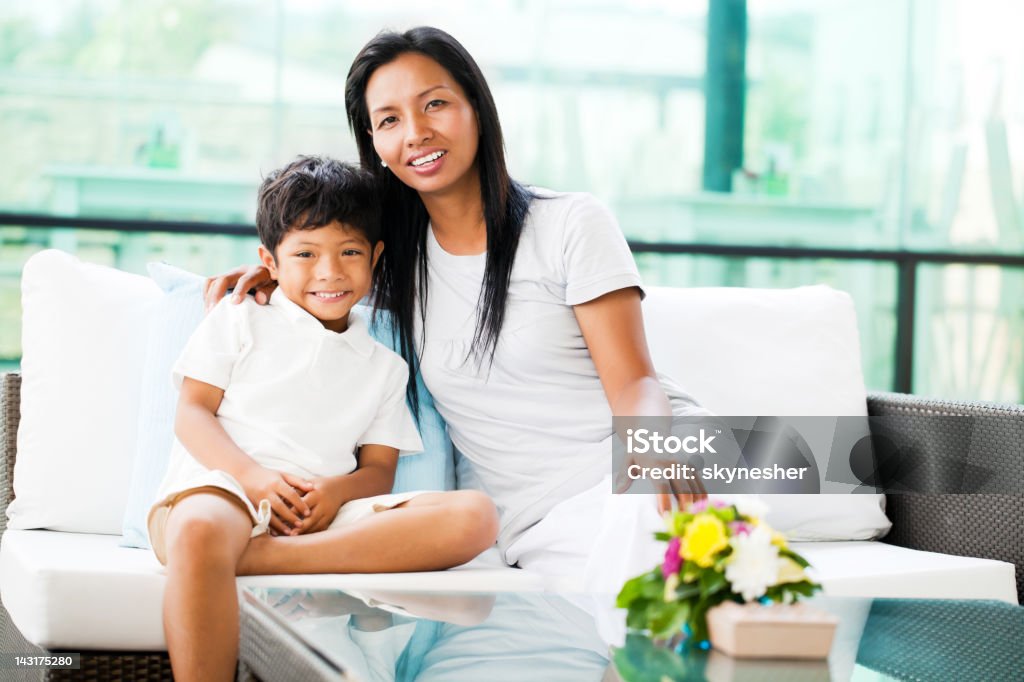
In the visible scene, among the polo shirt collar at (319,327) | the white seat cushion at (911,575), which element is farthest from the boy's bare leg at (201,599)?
the white seat cushion at (911,575)

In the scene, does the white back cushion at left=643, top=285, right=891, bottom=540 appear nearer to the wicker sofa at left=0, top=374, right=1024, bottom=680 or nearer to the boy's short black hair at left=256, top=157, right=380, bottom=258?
the wicker sofa at left=0, top=374, right=1024, bottom=680

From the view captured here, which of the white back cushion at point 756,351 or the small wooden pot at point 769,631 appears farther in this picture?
the white back cushion at point 756,351

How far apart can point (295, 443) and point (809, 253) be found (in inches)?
107

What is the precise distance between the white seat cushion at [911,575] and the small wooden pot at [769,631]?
24.6 inches

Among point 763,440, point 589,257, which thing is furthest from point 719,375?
point 589,257

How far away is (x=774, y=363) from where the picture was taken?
7.10 ft

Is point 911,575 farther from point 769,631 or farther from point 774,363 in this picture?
point 769,631

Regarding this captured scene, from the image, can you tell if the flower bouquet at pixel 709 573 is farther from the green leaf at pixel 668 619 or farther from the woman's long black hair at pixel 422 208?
the woman's long black hair at pixel 422 208

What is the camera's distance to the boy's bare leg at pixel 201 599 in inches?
55.0

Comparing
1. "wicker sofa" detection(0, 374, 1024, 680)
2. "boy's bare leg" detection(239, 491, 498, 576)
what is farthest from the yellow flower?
"wicker sofa" detection(0, 374, 1024, 680)

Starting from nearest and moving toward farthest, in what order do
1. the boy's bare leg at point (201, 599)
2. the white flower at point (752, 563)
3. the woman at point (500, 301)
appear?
the white flower at point (752, 563), the boy's bare leg at point (201, 599), the woman at point (500, 301)

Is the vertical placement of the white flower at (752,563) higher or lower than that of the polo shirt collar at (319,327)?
lower

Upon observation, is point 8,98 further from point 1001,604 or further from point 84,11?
point 1001,604

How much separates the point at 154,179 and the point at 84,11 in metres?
0.56
